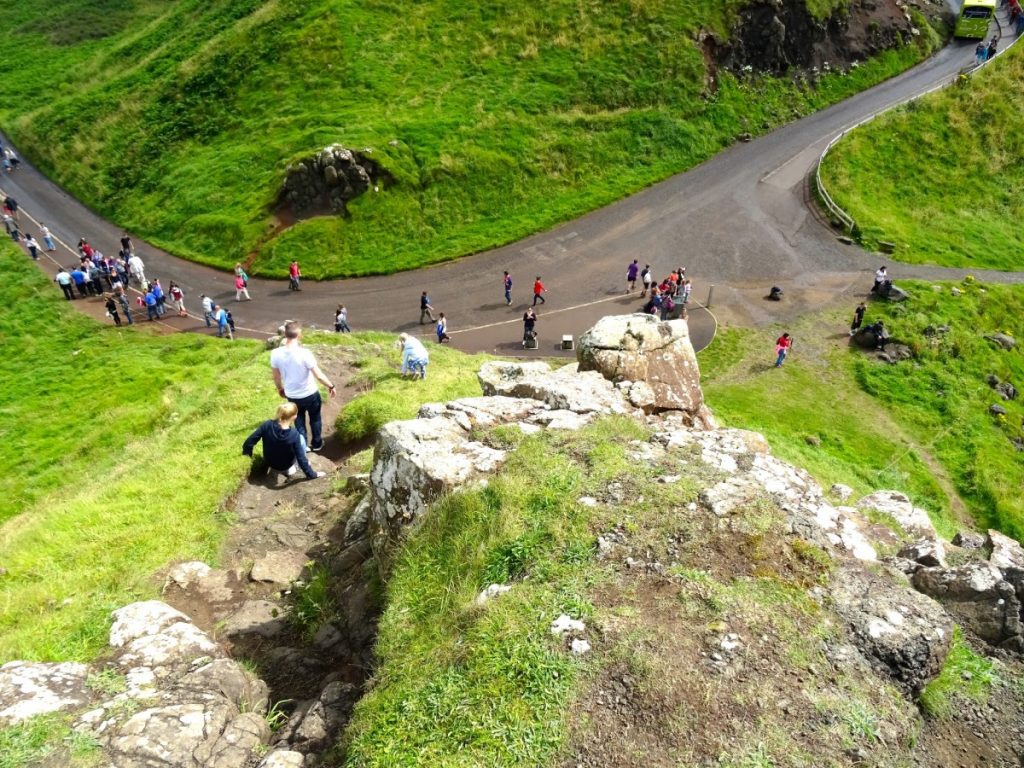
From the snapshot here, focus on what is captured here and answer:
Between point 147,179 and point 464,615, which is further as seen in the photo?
point 147,179

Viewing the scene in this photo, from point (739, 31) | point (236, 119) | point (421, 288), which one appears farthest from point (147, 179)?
point (739, 31)

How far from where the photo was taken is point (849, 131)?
156 ft

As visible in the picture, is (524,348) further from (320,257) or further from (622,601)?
(622,601)

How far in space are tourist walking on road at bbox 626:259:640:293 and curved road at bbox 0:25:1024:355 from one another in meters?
0.50

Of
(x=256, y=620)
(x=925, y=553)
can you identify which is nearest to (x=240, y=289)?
(x=256, y=620)

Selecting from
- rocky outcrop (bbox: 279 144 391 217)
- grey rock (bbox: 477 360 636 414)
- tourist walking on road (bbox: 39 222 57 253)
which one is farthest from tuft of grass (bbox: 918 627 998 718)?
tourist walking on road (bbox: 39 222 57 253)

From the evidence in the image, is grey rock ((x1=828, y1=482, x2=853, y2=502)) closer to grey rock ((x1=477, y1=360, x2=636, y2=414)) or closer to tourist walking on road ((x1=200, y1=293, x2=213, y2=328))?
grey rock ((x1=477, y1=360, x2=636, y2=414))

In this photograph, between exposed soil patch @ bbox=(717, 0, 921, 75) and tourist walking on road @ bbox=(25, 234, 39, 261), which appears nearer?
tourist walking on road @ bbox=(25, 234, 39, 261)

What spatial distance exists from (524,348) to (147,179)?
108ft

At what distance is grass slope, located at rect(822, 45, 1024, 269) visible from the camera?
41.6m

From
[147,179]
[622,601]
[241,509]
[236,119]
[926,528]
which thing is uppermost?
[236,119]

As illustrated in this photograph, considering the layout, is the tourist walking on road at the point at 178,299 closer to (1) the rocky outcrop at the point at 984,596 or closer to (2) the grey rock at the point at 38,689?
(2) the grey rock at the point at 38,689

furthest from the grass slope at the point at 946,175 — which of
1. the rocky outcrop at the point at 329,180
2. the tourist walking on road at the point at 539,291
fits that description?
the rocky outcrop at the point at 329,180

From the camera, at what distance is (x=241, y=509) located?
1383 centimetres
